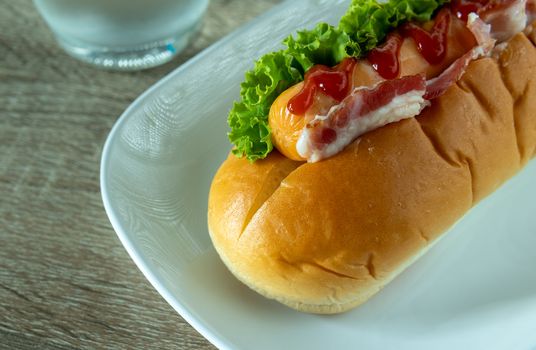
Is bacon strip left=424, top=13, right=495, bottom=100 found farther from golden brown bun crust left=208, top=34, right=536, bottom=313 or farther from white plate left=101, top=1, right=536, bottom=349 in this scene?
white plate left=101, top=1, right=536, bottom=349

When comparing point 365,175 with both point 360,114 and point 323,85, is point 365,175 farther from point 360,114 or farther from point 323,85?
point 323,85

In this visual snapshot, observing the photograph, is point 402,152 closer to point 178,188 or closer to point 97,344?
point 178,188

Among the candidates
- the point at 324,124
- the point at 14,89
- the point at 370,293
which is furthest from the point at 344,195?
the point at 14,89

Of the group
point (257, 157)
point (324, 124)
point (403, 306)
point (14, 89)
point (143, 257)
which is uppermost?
point (324, 124)

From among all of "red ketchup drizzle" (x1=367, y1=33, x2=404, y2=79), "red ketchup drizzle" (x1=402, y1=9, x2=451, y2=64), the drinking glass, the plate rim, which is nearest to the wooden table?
the drinking glass

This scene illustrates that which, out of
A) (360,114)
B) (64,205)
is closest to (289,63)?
(360,114)

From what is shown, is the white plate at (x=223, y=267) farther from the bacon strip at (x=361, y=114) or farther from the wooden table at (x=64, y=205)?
the bacon strip at (x=361, y=114)

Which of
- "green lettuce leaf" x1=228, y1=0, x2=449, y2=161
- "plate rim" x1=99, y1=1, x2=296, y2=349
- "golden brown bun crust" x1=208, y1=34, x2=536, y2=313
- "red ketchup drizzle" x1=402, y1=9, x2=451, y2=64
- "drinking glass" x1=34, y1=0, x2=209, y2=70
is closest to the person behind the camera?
"plate rim" x1=99, y1=1, x2=296, y2=349
